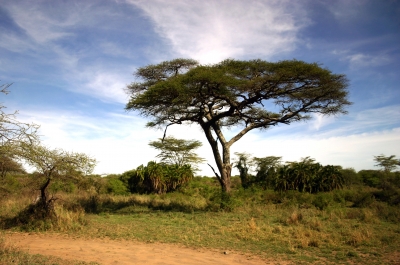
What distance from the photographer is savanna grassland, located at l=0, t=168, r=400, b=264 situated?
23.8 ft

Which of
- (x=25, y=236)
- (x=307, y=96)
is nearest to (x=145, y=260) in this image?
(x=25, y=236)

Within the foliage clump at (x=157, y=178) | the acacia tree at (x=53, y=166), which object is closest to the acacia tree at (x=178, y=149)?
the foliage clump at (x=157, y=178)

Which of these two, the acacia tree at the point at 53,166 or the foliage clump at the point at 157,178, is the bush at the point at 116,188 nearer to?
the foliage clump at the point at 157,178

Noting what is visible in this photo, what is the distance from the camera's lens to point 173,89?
45.1 feet

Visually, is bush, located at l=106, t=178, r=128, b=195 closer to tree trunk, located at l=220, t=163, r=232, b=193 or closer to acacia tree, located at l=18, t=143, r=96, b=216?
tree trunk, located at l=220, t=163, r=232, b=193

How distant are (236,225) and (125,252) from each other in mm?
4480

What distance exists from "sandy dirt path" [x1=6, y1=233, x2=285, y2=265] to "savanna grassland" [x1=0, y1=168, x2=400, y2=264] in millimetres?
494

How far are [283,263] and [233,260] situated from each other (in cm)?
104

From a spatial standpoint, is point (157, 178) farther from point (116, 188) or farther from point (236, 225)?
point (236, 225)

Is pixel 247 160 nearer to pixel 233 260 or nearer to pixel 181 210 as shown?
pixel 181 210

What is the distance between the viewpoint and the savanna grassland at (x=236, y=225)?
23.8 ft

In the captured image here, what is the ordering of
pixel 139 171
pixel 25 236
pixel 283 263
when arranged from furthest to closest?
pixel 139 171 < pixel 25 236 < pixel 283 263

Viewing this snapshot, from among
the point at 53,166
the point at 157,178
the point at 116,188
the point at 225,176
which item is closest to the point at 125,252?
the point at 53,166

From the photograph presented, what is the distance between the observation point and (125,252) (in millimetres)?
7172
